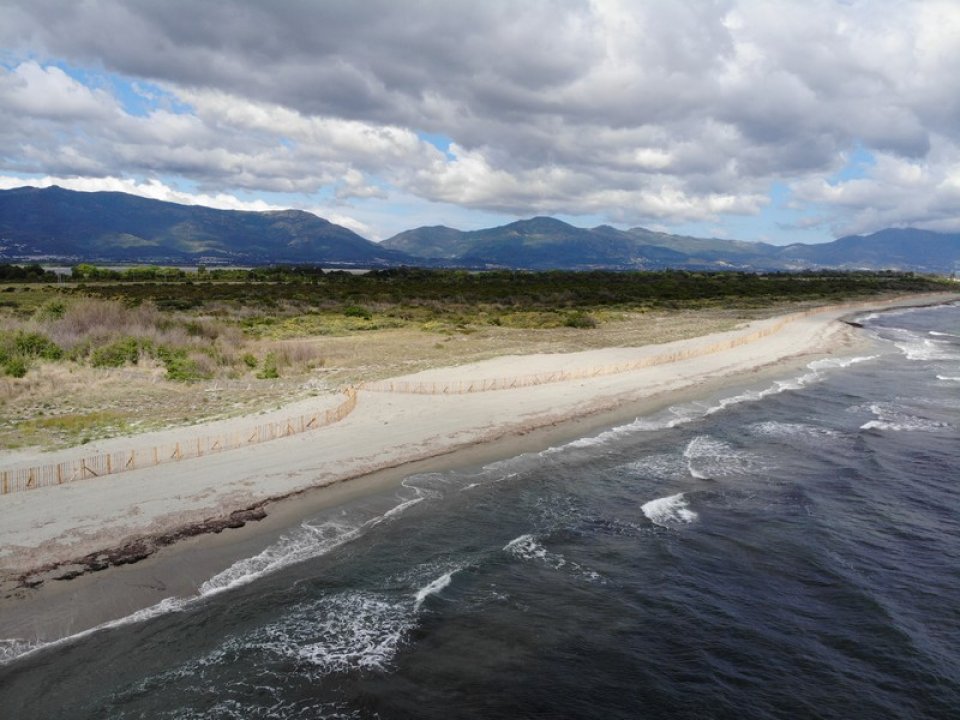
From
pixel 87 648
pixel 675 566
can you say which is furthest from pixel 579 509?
pixel 87 648

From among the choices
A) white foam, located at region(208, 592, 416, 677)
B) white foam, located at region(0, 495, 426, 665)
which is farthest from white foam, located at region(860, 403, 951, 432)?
white foam, located at region(208, 592, 416, 677)

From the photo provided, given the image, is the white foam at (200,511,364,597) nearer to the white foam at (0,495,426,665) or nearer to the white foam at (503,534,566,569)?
the white foam at (0,495,426,665)

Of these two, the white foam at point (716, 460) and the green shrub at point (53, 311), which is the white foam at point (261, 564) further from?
the green shrub at point (53, 311)

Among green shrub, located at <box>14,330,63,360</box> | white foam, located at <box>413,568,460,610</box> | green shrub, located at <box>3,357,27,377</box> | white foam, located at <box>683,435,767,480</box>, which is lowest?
white foam, located at <box>413,568,460,610</box>

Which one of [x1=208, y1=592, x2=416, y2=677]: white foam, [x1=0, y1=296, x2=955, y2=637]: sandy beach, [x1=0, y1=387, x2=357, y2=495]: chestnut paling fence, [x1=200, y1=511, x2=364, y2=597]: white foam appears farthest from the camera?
[x1=0, y1=387, x2=357, y2=495]: chestnut paling fence

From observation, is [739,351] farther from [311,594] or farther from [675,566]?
[311,594]

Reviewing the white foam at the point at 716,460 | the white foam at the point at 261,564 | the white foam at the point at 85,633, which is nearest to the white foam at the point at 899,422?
the white foam at the point at 716,460
